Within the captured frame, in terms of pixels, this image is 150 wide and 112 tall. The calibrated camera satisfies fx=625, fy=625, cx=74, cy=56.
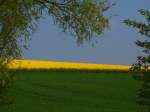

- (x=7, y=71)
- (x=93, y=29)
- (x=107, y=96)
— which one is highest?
(x=93, y=29)

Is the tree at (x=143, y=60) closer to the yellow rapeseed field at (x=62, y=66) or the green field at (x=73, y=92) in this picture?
the green field at (x=73, y=92)

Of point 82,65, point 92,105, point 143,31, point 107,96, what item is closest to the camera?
point 143,31

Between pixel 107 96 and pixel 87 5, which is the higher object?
pixel 87 5

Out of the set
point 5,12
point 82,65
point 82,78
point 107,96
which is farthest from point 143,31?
point 82,65

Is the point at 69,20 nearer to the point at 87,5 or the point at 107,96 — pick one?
the point at 87,5

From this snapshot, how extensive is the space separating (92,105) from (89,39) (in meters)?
22.0

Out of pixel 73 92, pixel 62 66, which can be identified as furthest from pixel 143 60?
pixel 62 66

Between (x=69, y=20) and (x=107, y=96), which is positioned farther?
(x=107, y=96)

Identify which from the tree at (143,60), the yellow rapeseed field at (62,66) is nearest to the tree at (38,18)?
the tree at (143,60)

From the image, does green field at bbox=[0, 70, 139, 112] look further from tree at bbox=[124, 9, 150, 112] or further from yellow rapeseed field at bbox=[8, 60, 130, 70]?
tree at bbox=[124, 9, 150, 112]

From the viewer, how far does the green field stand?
2004 inches

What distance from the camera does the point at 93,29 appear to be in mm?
31984

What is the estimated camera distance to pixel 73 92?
213 feet

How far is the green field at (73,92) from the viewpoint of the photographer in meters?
50.9
